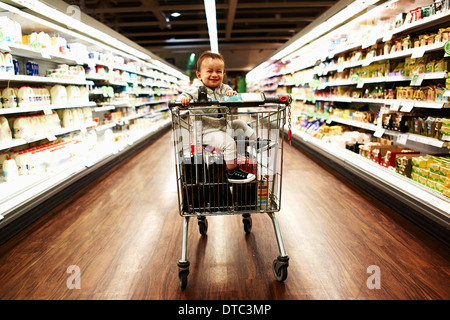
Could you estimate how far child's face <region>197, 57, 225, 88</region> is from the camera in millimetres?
2168

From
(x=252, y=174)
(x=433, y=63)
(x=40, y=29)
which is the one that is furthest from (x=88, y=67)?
(x=433, y=63)

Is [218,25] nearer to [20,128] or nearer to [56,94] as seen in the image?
[56,94]

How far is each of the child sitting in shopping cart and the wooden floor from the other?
0.65 metres

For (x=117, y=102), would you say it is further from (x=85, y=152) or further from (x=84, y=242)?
(x=84, y=242)

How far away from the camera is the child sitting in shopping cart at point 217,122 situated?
6.26 ft

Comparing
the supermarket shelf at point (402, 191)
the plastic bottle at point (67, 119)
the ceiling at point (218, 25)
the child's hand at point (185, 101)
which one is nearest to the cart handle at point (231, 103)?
the child's hand at point (185, 101)

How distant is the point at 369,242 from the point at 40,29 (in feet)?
12.8

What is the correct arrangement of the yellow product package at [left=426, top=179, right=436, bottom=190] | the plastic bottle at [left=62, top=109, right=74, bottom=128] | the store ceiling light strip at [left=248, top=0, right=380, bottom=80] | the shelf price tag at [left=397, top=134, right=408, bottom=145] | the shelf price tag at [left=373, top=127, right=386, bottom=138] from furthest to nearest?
the plastic bottle at [left=62, top=109, right=74, bottom=128], the shelf price tag at [left=373, top=127, right=386, bottom=138], the store ceiling light strip at [left=248, top=0, right=380, bottom=80], the shelf price tag at [left=397, top=134, right=408, bottom=145], the yellow product package at [left=426, top=179, right=436, bottom=190]

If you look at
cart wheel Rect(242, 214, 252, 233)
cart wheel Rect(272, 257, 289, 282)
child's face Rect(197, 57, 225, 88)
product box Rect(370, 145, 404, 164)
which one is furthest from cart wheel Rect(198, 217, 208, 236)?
product box Rect(370, 145, 404, 164)

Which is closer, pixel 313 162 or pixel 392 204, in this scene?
pixel 392 204

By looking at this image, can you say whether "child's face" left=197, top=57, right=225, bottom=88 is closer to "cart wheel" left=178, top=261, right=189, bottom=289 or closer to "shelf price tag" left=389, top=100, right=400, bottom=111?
"cart wheel" left=178, top=261, right=189, bottom=289

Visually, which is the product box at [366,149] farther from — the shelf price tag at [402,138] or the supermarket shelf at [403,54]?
the supermarket shelf at [403,54]

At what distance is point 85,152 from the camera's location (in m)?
4.20

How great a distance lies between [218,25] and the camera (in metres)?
13.4
